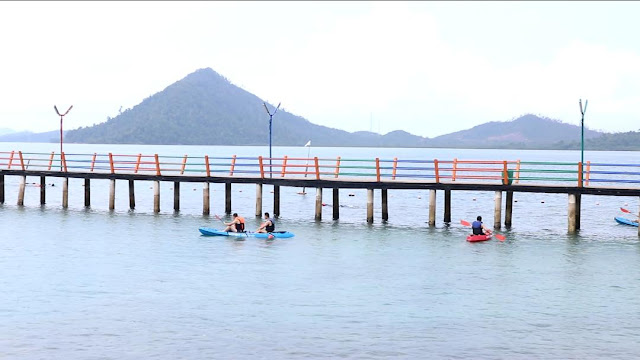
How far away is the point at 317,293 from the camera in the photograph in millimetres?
30062

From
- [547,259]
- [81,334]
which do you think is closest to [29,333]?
[81,334]

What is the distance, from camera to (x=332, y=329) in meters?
24.5

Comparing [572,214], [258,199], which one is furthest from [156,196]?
[572,214]

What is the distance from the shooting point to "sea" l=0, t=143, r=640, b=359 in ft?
74.5

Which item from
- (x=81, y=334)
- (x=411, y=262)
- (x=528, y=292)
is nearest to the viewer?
(x=81, y=334)

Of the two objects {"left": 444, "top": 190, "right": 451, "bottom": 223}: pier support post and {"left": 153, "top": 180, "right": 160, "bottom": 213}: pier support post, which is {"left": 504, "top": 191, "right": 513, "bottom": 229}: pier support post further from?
{"left": 153, "top": 180, "right": 160, "bottom": 213}: pier support post

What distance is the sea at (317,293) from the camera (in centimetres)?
2272

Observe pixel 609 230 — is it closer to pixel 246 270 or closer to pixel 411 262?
pixel 411 262

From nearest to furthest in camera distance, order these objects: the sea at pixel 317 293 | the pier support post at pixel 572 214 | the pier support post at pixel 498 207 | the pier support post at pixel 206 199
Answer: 1. the sea at pixel 317 293
2. the pier support post at pixel 572 214
3. the pier support post at pixel 498 207
4. the pier support post at pixel 206 199

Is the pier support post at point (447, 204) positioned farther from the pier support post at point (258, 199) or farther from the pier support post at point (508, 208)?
the pier support post at point (258, 199)

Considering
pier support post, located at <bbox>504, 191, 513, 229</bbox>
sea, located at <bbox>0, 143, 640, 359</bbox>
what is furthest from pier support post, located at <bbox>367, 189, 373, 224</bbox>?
pier support post, located at <bbox>504, 191, 513, 229</bbox>

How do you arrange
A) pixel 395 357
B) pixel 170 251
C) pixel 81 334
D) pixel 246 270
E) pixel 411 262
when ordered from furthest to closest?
pixel 170 251 < pixel 411 262 < pixel 246 270 < pixel 81 334 < pixel 395 357

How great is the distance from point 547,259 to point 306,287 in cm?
1362

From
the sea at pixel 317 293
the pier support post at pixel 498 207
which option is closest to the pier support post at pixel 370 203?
the sea at pixel 317 293
